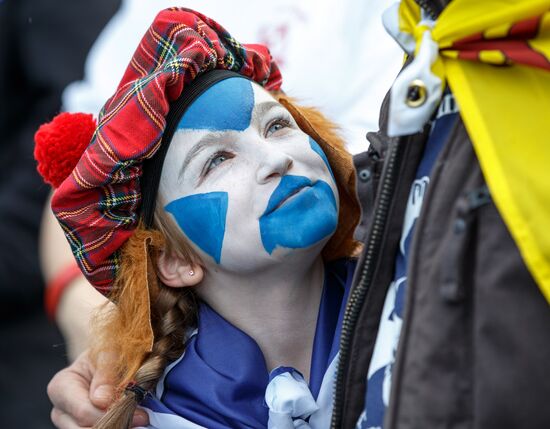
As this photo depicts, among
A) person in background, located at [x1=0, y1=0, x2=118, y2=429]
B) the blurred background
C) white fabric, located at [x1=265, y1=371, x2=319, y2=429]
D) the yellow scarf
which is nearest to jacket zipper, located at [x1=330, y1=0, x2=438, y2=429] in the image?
the yellow scarf

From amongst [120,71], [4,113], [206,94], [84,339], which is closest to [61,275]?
[84,339]

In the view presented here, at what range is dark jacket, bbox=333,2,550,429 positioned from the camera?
3.95ft

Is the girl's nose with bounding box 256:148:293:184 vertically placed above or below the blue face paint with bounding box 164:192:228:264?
above

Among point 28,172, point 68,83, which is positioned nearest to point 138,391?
point 28,172

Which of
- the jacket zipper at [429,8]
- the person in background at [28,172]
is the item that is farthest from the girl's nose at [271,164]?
the person in background at [28,172]

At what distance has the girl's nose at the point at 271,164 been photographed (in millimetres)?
1863

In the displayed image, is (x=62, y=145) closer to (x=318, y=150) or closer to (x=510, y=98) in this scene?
(x=318, y=150)

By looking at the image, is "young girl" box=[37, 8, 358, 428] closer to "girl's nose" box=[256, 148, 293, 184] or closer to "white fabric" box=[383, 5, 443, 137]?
"girl's nose" box=[256, 148, 293, 184]

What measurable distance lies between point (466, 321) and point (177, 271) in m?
0.92

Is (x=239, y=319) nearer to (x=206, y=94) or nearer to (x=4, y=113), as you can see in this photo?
(x=206, y=94)

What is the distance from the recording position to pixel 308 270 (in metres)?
1.99

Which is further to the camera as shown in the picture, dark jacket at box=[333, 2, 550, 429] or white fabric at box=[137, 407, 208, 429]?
white fabric at box=[137, 407, 208, 429]

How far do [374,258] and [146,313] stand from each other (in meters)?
0.69

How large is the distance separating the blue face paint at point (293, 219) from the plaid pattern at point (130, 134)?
30cm
